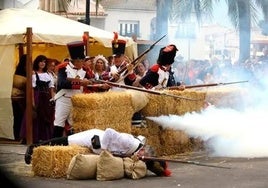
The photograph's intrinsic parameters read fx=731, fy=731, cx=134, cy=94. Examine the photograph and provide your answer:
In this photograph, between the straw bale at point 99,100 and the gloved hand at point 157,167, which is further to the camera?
the straw bale at point 99,100

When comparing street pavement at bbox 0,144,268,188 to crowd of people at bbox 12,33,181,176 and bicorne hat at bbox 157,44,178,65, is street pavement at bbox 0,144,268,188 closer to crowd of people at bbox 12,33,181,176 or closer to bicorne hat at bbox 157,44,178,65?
crowd of people at bbox 12,33,181,176

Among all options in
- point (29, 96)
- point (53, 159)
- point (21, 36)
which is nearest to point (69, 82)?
point (53, 159)

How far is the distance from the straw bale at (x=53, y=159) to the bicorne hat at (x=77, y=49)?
186 centimetres

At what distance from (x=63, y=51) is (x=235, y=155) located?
593cm

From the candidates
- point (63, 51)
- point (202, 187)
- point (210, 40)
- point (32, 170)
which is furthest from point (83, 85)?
point (210, 40)

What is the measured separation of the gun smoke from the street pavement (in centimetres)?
55

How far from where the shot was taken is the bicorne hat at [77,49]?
10204mm

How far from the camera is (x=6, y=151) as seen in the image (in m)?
11.4

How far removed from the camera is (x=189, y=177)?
909cm

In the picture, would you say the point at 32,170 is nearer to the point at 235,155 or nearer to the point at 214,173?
the point at 214,173

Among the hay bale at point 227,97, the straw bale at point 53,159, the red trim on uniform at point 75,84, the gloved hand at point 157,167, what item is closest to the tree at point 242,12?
the hay bale at point 227,97

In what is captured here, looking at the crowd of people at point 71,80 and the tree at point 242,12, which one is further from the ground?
the tree at point 242,12

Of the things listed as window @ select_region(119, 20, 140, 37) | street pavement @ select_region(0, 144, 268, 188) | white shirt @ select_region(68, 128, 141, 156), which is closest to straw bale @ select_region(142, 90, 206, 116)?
street pavement @ select_region(0, 144, 268, 188)

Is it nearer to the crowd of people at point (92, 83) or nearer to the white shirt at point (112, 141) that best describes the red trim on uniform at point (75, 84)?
the crowd of people at point (92, 83)
